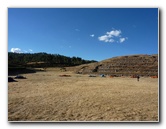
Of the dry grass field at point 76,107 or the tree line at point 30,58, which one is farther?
the tree line at point 30,58

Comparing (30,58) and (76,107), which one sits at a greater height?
(30,58)

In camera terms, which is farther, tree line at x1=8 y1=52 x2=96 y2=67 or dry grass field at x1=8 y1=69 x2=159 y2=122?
tree line at x1=8 y1=52 x2=96 y2=67

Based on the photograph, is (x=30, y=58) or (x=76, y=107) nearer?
(x=76, y=107)

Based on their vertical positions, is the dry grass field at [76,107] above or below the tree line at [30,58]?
below

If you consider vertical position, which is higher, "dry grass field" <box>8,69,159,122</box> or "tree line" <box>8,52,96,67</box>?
"tree line" <box>8,52,96,67</box>

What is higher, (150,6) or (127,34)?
(150,6)

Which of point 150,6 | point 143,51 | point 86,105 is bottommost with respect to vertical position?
point 86,105

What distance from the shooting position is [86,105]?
511cm
